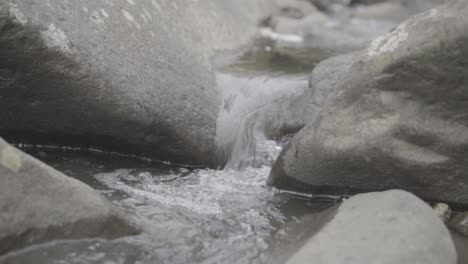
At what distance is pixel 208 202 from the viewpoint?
3.11 m

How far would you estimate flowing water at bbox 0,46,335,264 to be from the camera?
2496 millimetres

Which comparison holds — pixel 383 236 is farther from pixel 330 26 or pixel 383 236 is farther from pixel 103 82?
pixel 330 26

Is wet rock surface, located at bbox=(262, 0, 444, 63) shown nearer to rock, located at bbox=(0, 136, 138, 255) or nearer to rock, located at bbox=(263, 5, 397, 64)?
rock, located at bbox=(263, 5, 397, 64)

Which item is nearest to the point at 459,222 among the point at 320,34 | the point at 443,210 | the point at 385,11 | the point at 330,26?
the point at 443,210

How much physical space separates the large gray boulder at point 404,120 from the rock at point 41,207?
47.2 inches

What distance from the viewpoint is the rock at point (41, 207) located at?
229 cm

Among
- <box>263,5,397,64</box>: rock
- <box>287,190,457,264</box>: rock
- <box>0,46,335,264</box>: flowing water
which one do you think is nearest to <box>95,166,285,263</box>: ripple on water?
<box>0,46,335,264</box>: flowing water

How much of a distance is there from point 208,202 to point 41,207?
0.97 meters

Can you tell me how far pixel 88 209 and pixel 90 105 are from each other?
96cm

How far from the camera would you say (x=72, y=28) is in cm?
319

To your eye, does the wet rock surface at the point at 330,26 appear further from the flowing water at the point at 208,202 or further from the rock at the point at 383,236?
the rock at the point at 383,236

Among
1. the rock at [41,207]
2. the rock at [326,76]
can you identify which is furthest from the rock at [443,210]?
the rock at [41,207]

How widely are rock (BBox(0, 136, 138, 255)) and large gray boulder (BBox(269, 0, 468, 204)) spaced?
1200 mm

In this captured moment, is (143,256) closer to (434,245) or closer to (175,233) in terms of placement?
(175,233)
